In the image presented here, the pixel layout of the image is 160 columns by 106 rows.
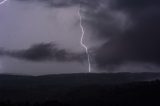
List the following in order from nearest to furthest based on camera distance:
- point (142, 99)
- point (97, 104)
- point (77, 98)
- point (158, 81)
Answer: point (97, 104)
point (142, 99)
point (77, 98)
point (158, 81)

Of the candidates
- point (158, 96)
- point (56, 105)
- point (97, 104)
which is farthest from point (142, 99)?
point (56, 105)

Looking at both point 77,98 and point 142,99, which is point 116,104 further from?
point 77,98

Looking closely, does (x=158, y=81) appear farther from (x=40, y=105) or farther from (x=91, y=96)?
(x=40, y=105)

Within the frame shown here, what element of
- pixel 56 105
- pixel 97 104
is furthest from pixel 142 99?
pixel 56 105

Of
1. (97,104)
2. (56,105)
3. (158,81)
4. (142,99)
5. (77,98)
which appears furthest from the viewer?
(158,81)

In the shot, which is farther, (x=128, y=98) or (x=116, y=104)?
(x=128, y=98)

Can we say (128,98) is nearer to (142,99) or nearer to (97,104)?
(142,99)

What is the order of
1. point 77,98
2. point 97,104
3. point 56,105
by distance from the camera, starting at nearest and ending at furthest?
point 56,105, point 97,104, point 77,98

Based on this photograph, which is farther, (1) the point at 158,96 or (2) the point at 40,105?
(1) the point at 158,96
